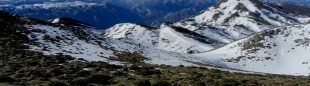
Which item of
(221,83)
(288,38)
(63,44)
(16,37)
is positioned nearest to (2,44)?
(16,37)

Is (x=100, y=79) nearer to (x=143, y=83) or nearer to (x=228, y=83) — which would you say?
(x=143, y=83)

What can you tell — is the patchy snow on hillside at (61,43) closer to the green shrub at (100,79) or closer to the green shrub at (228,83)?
the green shrub at (100,79)

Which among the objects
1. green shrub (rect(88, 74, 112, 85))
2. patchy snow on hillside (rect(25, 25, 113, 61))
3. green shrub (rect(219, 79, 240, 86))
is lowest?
green shrub (rect(219, 79, 240, 86))

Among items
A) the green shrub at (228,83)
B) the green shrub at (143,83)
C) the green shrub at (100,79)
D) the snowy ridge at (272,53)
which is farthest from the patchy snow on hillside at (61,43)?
the snowy ridge at (272,53)

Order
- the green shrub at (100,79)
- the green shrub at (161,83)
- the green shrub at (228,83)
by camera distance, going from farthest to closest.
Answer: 1. the green shrub at (228,83)
2. the green shrub at (100,79)
3. the green shrub at (161,83)

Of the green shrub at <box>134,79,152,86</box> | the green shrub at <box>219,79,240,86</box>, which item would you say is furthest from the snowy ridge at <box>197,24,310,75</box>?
the green shrub at <box>134,79,152,86</box>

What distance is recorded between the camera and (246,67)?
399 ft

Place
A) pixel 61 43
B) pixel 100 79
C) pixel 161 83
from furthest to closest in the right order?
pixel 61 43
pixel 100 79
pixel 161 83

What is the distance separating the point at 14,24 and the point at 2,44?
69.3 feet

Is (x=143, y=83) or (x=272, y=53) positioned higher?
(x=272, y=53)

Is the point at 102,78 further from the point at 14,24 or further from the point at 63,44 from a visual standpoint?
the point at 14,24

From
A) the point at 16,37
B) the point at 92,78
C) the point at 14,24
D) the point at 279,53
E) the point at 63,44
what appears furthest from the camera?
the point at 279,53

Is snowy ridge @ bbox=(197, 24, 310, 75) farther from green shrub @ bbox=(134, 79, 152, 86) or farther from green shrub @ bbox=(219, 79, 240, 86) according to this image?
green shrub @ bbox=(134, 79, 152, 86)

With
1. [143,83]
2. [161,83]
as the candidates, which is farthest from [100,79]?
[161,83]
